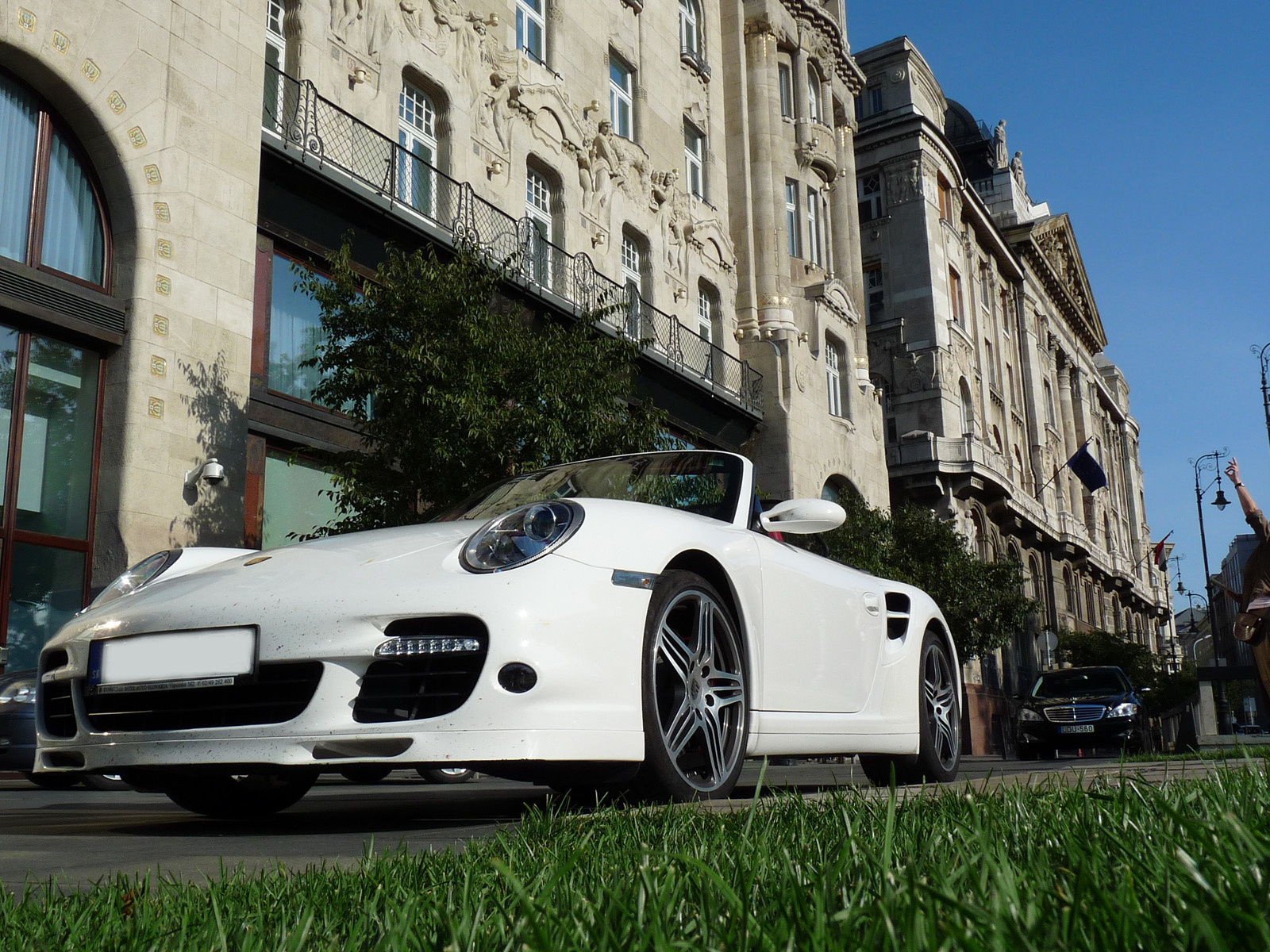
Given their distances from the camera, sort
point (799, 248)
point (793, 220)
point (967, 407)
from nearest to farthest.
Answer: point (799, 248)
point (793, 220)
point (967, 407)

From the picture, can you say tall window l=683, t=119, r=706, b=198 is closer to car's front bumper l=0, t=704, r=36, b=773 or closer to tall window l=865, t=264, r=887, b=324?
tall window l=865, t=264, r=887, b=324

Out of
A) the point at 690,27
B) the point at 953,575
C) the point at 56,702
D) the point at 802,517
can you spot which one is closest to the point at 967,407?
the point at 690,27

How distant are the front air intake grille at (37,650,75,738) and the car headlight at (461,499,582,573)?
4.99 feet

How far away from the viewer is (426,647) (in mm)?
3555

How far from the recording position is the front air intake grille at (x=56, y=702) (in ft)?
13.5

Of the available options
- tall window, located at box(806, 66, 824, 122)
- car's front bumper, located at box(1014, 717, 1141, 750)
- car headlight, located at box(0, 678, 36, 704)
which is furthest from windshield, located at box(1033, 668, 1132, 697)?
tall window, located at box(806, 66, 824, 122)

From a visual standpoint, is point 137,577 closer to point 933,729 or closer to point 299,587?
point 299,587

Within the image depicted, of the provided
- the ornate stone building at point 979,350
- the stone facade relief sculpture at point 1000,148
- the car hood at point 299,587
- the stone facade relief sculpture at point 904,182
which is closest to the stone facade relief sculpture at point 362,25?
the car hood at point 299,587

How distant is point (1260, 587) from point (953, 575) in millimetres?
16594

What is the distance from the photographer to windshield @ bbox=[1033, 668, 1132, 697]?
1739cm

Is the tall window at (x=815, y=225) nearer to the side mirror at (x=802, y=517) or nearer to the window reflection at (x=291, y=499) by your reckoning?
the window reflection at (x=291, y=499)

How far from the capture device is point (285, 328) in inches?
594

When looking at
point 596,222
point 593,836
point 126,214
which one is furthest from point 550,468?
point 596,222

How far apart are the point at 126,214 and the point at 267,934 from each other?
1281 centimetres
